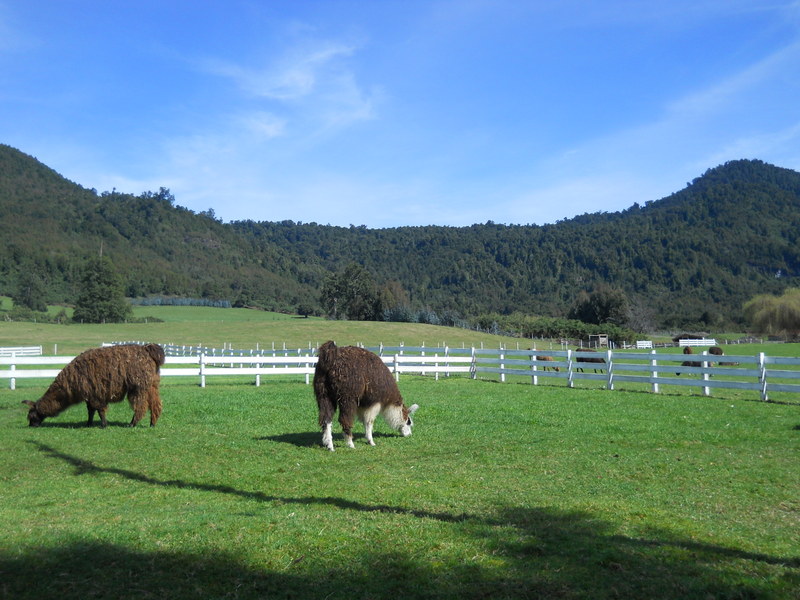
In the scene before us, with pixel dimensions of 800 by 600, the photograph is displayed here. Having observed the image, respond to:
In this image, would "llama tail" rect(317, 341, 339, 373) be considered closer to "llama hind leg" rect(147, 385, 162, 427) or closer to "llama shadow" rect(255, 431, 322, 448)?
"llama shadow" rect(255, 431, 322, 448)

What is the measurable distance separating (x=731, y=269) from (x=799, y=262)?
16364 mm

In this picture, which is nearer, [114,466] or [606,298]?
[114,466]

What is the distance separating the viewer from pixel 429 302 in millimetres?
160375

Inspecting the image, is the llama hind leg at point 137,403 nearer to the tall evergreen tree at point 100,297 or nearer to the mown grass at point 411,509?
the mown grass at point 411,509

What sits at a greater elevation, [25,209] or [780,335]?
[25,209]

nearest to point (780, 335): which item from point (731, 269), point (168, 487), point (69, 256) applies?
point (168, 487)

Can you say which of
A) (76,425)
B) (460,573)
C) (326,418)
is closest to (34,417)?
(76,425)

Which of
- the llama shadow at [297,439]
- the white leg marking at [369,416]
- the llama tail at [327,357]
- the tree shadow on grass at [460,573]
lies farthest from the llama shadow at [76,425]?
the tree shadow on grass at [460,573]

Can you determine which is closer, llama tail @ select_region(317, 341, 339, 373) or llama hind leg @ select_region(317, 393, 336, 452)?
llama hind leg @ select_region(317, 393, 336, 452)

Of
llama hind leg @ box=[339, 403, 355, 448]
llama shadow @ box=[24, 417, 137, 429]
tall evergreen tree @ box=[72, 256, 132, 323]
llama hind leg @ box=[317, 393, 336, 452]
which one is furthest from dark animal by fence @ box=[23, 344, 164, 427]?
tall evergreen tree @ box=[72, 256, 132, 323]

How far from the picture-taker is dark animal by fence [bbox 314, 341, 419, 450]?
10.6 metres

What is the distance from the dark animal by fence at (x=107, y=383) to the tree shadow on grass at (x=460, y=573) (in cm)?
763

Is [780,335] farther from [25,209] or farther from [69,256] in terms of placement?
[25,209]

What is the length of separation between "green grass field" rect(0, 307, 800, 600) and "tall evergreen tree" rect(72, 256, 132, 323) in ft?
258
